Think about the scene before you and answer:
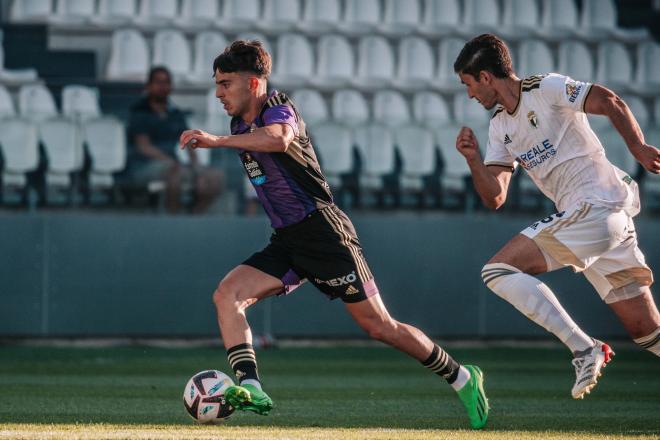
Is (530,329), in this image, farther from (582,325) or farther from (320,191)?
(320,191)

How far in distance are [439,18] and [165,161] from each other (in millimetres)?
6765

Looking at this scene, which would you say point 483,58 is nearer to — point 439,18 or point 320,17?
point 320,17

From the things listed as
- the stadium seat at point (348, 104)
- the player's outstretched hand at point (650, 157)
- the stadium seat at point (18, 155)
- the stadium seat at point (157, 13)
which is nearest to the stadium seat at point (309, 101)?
the stadium seat at point (348, 104)

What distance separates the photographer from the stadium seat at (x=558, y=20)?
17.6m

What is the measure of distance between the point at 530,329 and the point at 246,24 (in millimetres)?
6905

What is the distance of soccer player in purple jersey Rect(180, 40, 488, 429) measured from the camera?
622cm

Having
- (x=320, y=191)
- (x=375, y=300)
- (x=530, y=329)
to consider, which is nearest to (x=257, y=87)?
(x=320, y=191)

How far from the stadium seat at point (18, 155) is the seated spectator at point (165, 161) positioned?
1063mm

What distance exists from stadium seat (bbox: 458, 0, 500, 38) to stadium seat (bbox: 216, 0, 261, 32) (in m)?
3.17

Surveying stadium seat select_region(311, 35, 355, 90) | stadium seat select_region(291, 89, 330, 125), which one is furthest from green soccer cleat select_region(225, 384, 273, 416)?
stadium seat select_region(311, 35, 355, 90)

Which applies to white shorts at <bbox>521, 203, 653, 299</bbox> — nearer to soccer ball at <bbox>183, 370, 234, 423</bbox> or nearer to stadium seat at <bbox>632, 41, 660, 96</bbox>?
soccer ball at <bbox>183, 370, 234, 423</bbox>

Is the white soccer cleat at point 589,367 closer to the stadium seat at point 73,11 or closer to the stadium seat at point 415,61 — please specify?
the stadium seat at point 415,61

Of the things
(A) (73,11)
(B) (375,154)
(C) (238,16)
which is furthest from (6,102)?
(B) (375,154)

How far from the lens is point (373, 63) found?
16.8 metres
